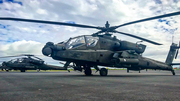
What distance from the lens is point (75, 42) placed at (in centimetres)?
1400

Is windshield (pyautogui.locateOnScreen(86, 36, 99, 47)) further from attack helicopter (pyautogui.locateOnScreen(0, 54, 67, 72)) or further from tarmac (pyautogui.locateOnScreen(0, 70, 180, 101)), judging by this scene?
attack helicopter (pyautogui.locateOnScreen(0, 54, 67, 72))

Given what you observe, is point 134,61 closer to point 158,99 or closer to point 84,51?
point 84,51

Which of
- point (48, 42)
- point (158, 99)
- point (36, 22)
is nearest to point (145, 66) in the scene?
point (48, 42)

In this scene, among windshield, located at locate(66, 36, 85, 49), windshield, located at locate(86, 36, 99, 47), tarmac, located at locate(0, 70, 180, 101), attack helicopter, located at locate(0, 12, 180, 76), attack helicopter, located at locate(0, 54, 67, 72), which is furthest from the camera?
attack helicopter, located at locate(0, 54, 67, 72)

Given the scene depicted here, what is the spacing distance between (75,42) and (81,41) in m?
0.55

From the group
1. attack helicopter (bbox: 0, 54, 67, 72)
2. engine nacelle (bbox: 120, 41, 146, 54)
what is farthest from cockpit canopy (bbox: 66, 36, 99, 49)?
attack helicopter (bbox: 0, 54, 67, 72)

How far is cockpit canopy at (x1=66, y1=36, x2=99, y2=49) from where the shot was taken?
45.3ft

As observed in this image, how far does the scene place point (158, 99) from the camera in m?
3.90

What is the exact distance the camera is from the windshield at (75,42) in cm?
1373

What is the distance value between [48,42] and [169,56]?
15637 mm

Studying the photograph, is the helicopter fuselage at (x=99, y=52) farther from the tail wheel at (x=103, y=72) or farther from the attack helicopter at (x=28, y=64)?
the attack helicopter at (x=28, y=64)

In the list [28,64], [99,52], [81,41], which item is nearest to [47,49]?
[81,41]

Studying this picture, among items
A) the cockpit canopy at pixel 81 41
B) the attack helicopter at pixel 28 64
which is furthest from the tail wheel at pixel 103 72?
the attack helicopter at pixel 28 64

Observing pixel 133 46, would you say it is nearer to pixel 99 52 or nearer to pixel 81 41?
pixel 99 52
